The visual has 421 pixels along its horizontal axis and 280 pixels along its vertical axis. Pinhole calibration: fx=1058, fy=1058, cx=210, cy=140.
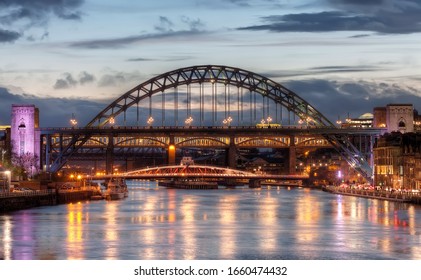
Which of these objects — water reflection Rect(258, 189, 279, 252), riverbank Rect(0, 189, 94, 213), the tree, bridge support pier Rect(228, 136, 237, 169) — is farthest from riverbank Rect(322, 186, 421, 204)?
the tree

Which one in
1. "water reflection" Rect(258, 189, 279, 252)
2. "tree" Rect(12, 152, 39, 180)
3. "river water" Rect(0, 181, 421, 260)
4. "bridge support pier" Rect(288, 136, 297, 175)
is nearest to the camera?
"river water" Rect(0, 181, 421, 260)

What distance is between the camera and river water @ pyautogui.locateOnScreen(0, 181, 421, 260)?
53.2m

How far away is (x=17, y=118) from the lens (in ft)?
509

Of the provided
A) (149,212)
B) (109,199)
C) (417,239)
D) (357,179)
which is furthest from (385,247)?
(357,179)

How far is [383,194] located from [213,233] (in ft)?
174

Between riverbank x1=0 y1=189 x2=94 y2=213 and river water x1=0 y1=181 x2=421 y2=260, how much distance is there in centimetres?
156

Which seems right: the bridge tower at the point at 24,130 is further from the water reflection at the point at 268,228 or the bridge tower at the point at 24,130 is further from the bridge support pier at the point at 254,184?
the water reflection at the point at 268,228

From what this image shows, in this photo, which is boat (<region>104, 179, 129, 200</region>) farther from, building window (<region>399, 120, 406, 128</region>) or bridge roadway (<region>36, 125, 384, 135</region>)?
→ building window (<region>399, 120, 406, 128</region>)

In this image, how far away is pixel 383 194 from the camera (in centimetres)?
11438
